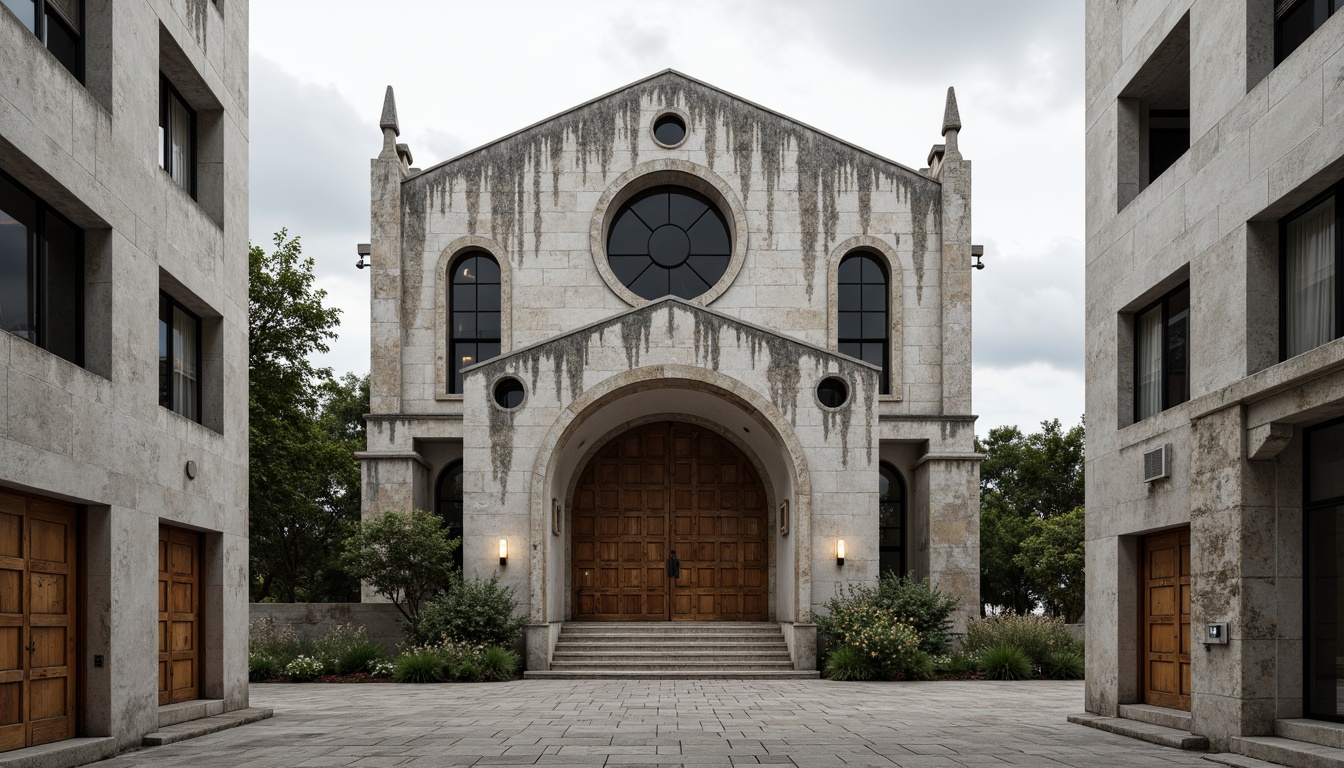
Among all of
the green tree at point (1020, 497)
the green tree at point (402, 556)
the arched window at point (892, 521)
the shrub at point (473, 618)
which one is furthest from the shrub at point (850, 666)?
the green tree at point (1020, 497)

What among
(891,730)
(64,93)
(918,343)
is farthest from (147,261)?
(918,343)

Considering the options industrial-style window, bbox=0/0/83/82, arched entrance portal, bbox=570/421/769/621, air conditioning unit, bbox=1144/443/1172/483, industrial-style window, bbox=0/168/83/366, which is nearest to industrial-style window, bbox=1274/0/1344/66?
air conditioning unit, bbox=1144/443/1172/483

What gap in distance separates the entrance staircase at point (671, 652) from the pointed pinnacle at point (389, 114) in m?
13.1

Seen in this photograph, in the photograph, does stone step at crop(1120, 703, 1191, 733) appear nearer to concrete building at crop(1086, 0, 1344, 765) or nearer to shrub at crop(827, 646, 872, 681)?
concrete building at crop(1086, 0, 1344, 765)

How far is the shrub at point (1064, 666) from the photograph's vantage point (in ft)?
75.7

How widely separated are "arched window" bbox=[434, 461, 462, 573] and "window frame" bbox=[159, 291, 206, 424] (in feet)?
39.1

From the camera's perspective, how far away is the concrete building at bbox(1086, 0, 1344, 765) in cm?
1121

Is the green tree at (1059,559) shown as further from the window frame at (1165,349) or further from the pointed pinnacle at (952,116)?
the window frame at (1165,349)

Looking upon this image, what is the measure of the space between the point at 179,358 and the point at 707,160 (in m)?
15.8

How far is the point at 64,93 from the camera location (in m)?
11.6

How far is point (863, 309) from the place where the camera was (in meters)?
28.5

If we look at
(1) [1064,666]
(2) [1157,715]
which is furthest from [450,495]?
(2) [1157,715]

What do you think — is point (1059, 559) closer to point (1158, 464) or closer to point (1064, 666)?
point (1064, 666)

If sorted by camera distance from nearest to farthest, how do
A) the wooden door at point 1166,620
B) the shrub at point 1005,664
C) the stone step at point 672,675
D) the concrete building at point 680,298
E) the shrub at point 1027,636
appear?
the wooden door at point 1166,620
the stone step at point 672,675
the shrub at point 1005,664
the shrub at point 1027,636
the concrete building at point 680,298
